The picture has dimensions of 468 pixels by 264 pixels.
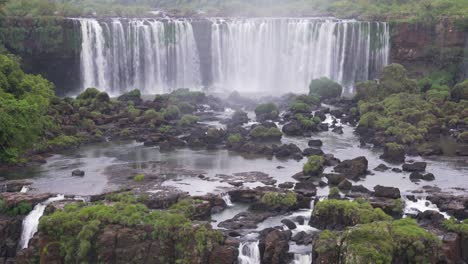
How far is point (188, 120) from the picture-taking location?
52.0 meters

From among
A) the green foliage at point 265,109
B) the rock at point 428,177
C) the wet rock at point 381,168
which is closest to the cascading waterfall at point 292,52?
the green foliage at point 265,109

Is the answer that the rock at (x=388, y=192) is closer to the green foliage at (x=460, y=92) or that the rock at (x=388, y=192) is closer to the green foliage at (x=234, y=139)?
the green foliage at (x=234, y=139)

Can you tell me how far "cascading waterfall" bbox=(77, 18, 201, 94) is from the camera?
64562mm

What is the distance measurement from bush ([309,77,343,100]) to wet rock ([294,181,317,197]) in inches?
999

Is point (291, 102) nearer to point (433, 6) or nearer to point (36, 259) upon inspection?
point (433, 6)

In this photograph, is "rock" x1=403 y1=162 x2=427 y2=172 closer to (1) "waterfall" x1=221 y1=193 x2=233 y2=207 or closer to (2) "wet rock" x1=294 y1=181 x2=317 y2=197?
(2) "wet rock" x1=294 y1=181 x2=317 y2=197

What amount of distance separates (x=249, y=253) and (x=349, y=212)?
5.07m

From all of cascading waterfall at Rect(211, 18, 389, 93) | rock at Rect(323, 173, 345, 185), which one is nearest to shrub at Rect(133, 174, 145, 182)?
rock at Rect(323, 173, 345, 185)

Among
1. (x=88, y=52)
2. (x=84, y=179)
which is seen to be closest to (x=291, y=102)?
(x=88, y=52)

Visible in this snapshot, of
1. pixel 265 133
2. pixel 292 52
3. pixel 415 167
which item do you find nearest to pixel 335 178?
pixel 415 167

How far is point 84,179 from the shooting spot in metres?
38.2

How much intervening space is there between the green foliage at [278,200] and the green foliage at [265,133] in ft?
46.2

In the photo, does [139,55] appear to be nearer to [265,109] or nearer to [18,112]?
[265,109]

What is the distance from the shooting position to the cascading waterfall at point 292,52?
216 ft
